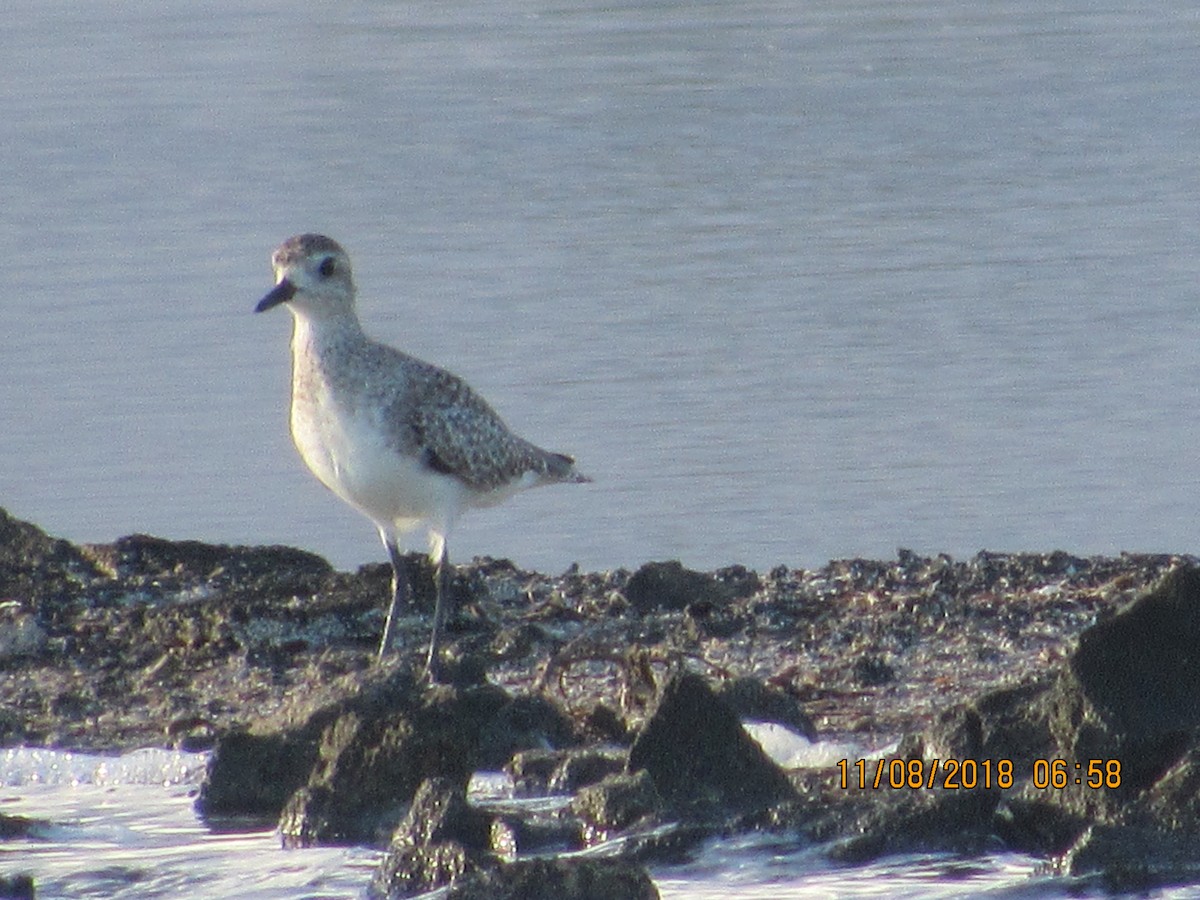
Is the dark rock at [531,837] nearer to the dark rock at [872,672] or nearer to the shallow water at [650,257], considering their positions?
the dark rock at [872,672]

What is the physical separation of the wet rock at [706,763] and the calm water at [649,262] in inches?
11.8

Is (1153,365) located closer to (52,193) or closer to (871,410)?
(871,410)

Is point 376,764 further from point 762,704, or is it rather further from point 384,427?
point 384,427

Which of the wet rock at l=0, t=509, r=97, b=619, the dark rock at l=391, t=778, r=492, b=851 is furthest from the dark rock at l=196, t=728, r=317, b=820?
the wet rock at l=0, t=509, r=97, b=619

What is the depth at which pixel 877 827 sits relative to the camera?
269 inches

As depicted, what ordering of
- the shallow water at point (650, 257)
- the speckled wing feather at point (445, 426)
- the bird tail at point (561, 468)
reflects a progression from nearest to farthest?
the speckled wing feather at point (445, 426), the bird tail at point (561, 468), the shallow water at point (650, 257)

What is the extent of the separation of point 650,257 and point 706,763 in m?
10.1

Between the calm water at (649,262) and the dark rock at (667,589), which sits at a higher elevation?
the calm water at (649,262)

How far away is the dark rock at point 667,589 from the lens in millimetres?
9500

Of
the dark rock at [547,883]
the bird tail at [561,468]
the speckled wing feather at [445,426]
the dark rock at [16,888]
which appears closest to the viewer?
the dark rock at [547,883]

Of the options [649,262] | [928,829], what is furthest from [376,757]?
[649,262]

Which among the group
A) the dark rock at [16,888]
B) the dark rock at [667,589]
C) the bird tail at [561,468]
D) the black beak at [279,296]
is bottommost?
the dark rock at [16,888]

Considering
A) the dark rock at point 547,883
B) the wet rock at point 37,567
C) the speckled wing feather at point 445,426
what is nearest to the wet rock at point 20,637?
the wet rock at point 37,567
